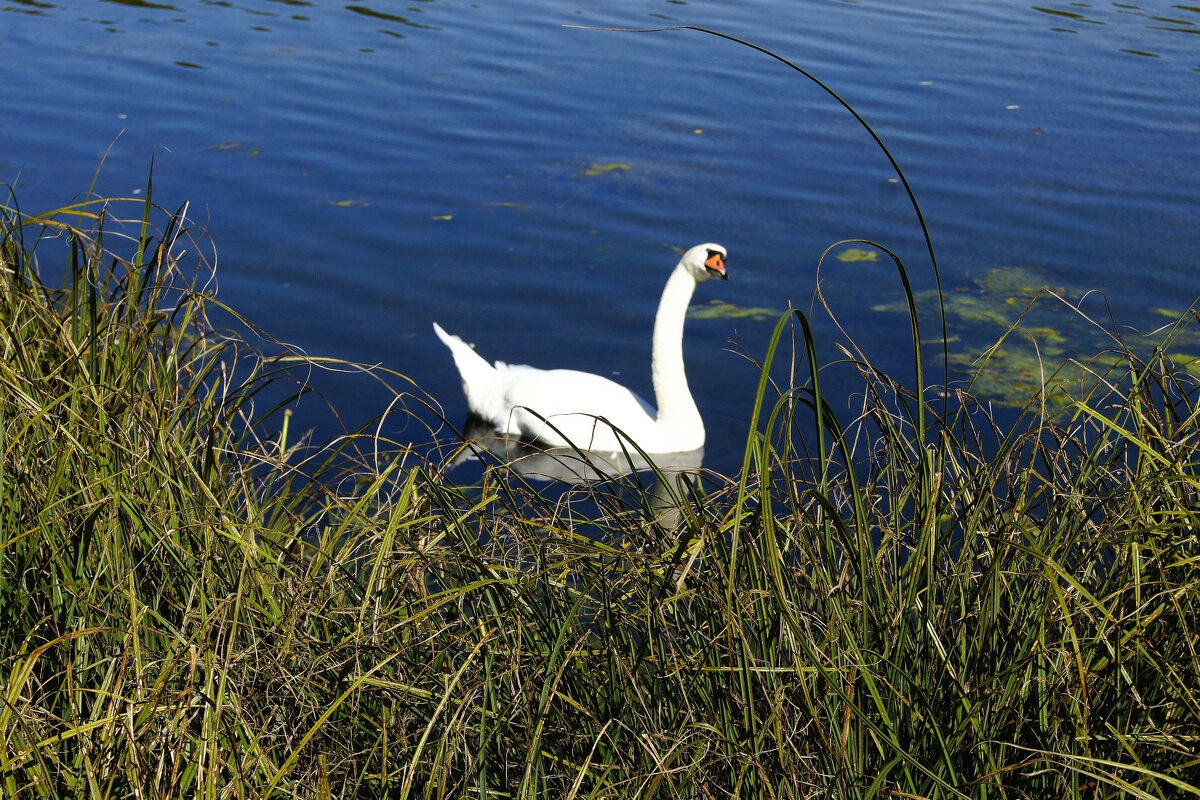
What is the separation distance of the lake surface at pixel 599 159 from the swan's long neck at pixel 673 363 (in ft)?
0.78

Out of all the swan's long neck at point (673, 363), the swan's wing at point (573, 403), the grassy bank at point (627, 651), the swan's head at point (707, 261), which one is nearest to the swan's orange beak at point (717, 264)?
the swan's head at point (707, 261)

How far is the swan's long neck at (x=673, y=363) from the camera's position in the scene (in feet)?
18.9

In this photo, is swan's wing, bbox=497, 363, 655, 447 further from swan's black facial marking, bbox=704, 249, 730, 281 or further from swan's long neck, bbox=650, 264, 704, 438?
swan's black facial marking, bbox=704, 249, 730, 281

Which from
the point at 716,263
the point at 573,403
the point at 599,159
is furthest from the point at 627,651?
the point at 599,159

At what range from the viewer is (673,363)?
228 inches

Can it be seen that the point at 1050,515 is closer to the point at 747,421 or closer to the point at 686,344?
the point at 747,421

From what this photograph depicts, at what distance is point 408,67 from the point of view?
1159 cm

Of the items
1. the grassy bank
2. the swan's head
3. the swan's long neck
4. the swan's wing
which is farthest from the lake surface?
the grassy bank

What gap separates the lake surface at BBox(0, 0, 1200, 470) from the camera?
6844 mm

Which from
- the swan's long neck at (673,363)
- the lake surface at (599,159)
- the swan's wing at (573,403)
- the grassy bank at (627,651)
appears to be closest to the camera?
the grassy bank at (627,651)

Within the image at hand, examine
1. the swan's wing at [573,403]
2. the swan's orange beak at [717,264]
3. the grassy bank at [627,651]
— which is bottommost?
the swan's wing at [573,403]

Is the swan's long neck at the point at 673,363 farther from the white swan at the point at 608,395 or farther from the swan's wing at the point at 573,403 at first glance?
the swan's wing at the point at 573,403

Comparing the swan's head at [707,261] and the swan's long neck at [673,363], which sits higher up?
the swan's head at [707,261]

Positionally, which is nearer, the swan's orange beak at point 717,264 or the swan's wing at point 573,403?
the swan's wing at point 573,403
